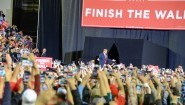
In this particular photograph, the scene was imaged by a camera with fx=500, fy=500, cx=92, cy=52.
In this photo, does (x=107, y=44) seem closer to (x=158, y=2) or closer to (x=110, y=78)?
(x=158, y=2)

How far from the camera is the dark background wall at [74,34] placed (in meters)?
20.6

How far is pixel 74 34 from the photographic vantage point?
71.1 ft

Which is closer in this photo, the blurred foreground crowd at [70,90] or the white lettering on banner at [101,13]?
the blurred foreground crowd at [70,90]

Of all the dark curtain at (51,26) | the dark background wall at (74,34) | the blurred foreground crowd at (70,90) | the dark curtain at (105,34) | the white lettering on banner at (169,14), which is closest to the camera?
the blurred foreground crowd at (70,90)

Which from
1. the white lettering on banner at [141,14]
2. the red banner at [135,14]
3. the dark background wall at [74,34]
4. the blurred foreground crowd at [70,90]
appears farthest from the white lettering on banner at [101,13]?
the blurred foreground crowd at [70,90]

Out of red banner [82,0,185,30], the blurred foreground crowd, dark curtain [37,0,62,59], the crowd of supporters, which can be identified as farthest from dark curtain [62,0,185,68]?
the blurred foreground crowd

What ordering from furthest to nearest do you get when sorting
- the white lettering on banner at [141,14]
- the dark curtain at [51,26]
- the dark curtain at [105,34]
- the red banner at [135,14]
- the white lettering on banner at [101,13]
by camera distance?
the dark curtain at [51,26] → the dark curtain at [105,34] → the white lettering on banner at [101,13] → the white lettering on banner at [141,14] → the red banner at [135,14]

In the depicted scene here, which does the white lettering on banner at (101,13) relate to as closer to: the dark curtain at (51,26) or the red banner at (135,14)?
the red banner at (135,14)

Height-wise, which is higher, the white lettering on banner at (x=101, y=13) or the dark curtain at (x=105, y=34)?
the white lettering on banner at (x=101, y=13)

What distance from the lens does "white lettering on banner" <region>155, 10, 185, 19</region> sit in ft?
63.6

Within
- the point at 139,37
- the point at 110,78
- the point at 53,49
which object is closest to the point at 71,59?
the point at 53,49

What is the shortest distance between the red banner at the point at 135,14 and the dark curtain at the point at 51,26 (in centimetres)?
211

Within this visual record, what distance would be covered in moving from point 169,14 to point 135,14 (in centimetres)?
135

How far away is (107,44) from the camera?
20.7 metres
